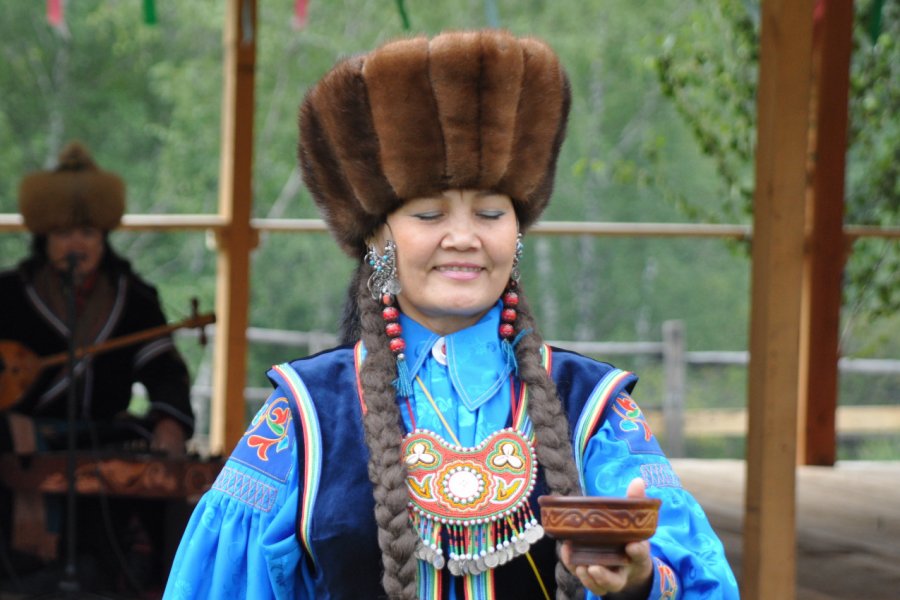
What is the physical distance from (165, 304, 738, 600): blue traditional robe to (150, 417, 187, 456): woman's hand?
2.98 m

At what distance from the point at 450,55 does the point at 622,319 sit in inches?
717

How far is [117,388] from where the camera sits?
17.4 ft

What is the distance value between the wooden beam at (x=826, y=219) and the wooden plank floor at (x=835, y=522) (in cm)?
42

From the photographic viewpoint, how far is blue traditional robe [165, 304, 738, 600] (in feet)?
6.63

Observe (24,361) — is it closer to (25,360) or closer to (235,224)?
(25,360)

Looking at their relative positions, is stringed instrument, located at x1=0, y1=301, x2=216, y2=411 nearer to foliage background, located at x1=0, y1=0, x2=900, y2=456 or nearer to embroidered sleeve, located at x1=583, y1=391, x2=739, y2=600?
embroidered sleeve, located at x1=583, y1=391, x2=739, y2=600

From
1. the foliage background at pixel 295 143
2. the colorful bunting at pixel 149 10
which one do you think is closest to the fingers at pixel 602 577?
the colorful bunting at pixel 149 10

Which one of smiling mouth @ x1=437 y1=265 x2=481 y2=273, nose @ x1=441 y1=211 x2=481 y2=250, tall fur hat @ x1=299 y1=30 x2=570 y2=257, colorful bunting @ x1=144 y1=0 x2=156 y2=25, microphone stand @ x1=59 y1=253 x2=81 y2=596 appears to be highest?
colorful bunting @ x1=144 y1=0 x2=156 y2=25

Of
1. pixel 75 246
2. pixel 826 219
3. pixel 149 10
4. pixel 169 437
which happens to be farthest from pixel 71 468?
pixel 826 219

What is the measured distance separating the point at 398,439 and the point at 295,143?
649 inches

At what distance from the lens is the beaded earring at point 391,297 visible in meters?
2.14

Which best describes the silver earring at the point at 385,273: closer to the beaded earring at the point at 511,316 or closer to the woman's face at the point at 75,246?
the beaded earring at the point at 511,316

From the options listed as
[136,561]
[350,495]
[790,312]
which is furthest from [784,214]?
[136,561]

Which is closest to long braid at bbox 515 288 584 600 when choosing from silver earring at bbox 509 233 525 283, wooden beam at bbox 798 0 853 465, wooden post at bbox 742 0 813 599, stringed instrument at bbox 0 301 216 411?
silver earring at bbox 509 233 525 283
